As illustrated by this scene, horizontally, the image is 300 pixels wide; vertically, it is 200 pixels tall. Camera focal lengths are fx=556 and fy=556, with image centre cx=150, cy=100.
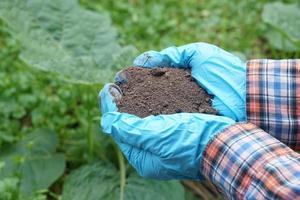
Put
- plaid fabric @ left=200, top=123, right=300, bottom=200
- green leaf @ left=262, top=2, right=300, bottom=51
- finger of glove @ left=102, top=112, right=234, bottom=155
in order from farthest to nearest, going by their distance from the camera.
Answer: green leaf @ left=262, top=2, right=300, bottom=51
finger of glove @ left=102, top=112, right=234, bottom=155
plaid fabric @ left=200, top=123, right=300, bottom=200

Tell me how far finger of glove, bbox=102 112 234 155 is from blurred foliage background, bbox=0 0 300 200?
0.56m

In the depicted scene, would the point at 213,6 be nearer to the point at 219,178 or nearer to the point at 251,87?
the point at 251,87

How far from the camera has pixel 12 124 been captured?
102 inches

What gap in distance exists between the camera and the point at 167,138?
161 centimetres

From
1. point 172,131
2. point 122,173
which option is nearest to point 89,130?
point 122,173

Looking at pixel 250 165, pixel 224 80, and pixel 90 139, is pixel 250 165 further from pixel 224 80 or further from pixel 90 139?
pixel 90 139

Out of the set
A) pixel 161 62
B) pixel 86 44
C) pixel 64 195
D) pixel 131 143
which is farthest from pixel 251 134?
pixel 86 44

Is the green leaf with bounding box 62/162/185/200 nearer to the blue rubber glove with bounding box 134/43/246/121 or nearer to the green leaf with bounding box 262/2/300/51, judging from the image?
the blue rubber glove with bounding box 134/43/246/121

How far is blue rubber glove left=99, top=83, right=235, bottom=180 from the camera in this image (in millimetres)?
1605

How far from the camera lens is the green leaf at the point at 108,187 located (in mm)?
2186

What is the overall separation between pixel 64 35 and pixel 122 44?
608mm

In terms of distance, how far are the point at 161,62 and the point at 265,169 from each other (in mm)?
614

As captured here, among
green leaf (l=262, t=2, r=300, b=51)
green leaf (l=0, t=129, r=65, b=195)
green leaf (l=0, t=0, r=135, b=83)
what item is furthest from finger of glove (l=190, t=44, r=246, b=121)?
green leaf (l=262, t=2, r=300, b=51)

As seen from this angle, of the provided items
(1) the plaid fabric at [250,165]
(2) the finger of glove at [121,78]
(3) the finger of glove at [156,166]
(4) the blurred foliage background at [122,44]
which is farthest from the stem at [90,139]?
(1) the plaid fabric at [250,165]
